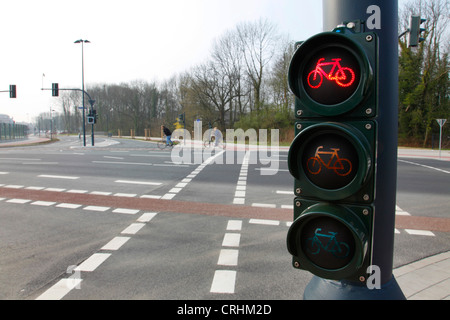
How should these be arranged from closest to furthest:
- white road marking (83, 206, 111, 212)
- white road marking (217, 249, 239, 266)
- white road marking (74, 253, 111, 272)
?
white road marking (74, 253, 111, 272) → white road marking (217, 249, 239, 266) → white road marking (83, 206, 111, 212)

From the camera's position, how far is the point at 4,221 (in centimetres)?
664

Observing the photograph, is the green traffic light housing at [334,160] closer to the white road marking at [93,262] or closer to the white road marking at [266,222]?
the white road marking at [93,262]

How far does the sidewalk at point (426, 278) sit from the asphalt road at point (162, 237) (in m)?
0.28

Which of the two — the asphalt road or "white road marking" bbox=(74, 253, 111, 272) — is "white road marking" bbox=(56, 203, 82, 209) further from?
"white road marking" bbox=(74, 253, 111, 272)

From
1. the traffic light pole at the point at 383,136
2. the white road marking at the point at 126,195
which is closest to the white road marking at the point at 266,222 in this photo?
the white road marking at the point at 126,195

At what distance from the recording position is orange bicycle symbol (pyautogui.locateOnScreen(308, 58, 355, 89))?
4.64 ft

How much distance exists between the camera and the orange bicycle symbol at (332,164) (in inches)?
54.4

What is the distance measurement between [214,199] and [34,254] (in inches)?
179

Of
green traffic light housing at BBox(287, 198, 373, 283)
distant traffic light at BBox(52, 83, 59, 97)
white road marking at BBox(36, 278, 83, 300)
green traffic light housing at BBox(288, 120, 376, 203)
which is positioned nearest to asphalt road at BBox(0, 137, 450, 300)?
white road marking at BBox(36, 278, 83, 300)

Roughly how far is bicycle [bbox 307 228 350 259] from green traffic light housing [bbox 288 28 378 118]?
0.53 m

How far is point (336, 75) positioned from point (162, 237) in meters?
4.70

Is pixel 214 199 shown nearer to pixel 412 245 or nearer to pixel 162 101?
pixel 412 245
